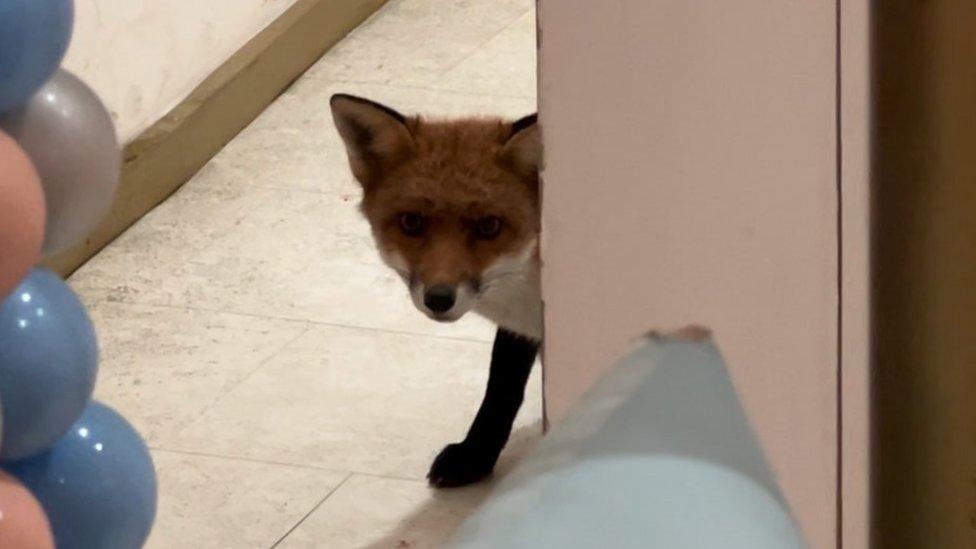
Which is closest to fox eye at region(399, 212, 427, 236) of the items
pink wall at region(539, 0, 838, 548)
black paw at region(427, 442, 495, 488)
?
black paw at region(427, 442, 495, 488)

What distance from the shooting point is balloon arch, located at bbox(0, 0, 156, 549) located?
3.32 ft

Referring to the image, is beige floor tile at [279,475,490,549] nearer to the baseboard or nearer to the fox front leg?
the fox front leg

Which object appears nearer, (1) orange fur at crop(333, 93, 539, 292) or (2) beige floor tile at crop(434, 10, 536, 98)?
(1) orange fur at crop(333, 93, 539, 292)

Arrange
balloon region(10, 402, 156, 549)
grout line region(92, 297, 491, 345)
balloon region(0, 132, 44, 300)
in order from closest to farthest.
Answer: balloon region(0, 132, 44, 300)
balloon region(10, 402, 156, 549)
grout line region(92, 297, 491, 345)

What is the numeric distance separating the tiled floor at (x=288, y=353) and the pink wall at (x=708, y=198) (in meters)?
1.31

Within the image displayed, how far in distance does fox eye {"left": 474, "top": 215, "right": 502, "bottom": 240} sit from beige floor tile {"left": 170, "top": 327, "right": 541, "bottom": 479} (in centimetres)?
39

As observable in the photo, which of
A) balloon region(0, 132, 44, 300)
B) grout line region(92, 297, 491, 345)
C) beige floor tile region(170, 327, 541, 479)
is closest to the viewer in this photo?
balloon region(0, 132, 44, 300)

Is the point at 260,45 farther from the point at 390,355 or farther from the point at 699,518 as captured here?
the point at 699,518

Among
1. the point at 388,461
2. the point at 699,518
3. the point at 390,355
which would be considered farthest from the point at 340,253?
the point at 699,518

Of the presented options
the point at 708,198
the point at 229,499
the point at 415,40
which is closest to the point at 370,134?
the point at 229,499

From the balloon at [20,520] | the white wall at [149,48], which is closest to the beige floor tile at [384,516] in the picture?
the balloon at [20,520]

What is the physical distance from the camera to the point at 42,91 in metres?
1.13

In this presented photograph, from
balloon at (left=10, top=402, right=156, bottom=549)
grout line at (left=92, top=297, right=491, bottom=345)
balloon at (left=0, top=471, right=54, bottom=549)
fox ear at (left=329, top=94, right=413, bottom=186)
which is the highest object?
balloon at (left=0, top=471, right=54, bottom=549)

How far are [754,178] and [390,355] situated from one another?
6.01ft
